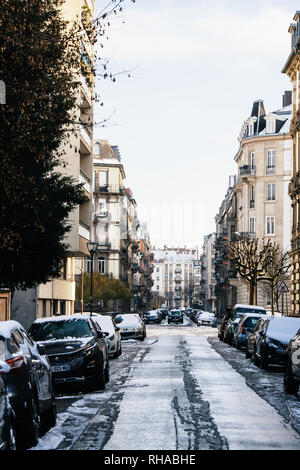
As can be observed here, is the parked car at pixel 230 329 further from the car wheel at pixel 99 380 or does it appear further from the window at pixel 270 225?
the window at pixel 270 225

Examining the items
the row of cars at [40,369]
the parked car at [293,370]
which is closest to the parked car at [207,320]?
the row of cars at [40,369]

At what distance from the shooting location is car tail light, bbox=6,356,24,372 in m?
10.1

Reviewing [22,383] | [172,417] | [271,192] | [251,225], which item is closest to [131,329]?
[172,417]

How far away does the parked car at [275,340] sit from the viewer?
24.2 meters

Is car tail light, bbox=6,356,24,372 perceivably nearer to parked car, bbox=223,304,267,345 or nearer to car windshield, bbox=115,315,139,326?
parked car, bbox=223,304,267,345

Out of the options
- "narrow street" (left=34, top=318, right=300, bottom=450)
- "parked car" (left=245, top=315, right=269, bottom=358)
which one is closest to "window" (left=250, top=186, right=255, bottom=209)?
"parked car" (left=245, top=315, right=269, bottom=358)

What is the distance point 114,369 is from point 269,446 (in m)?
14.8

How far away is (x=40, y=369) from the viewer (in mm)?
12219

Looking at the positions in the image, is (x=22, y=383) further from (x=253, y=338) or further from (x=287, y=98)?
(x=287, y=98)

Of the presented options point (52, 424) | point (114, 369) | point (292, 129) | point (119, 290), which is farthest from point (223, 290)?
point (52, 424)

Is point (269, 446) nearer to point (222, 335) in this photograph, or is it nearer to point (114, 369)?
point (114, 369)

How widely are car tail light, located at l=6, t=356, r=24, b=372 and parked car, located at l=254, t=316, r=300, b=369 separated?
14.6 m
